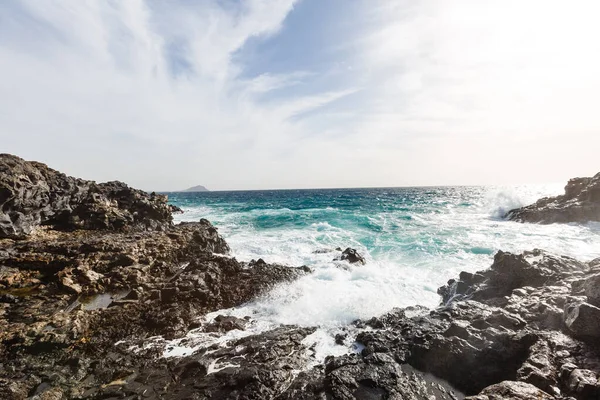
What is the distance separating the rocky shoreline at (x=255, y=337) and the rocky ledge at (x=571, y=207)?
28.7 m

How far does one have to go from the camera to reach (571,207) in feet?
116

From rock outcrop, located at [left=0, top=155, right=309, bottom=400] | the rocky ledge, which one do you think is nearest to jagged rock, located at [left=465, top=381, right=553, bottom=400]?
rock outcrop, located at [left=0, top=155, right=309, bottom=400]

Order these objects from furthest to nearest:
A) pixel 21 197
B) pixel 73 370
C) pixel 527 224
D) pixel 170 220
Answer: pixel 527 224
pixel 170 220
pixel 21 197
pixel 73 370

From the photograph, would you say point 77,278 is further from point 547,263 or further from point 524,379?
point 547,263

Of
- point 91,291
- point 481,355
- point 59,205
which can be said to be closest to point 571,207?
point 481,355

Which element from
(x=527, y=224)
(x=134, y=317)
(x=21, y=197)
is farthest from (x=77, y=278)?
(x=527, y=224)

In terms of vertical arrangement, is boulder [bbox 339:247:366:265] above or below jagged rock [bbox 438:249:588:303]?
below

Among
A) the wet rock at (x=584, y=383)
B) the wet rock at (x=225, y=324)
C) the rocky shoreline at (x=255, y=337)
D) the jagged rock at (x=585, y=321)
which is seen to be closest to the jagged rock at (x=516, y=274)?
the rocky shoreline at (x=255, y=337)

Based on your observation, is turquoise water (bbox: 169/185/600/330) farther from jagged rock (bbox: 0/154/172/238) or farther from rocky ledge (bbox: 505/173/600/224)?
jagged rock (bbox: 0/154/172/238)

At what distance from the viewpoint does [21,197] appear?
75.1ft

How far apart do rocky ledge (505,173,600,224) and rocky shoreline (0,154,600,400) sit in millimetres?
28726

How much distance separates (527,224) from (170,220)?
44589 mm

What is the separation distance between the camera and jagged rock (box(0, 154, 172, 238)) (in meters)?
21.7

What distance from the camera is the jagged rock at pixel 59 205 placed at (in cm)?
2167
